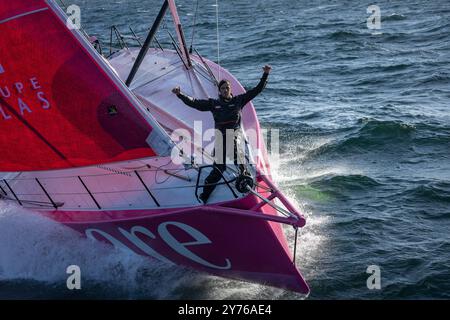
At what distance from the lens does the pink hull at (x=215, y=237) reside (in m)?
7.97

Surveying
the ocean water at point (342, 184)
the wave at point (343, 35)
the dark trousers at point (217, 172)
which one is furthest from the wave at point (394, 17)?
the dark trousers at point (217, 172)

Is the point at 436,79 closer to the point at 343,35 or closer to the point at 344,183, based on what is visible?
the point at 344,183

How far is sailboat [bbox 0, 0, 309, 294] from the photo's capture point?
750 cm

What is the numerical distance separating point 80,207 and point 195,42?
1792 cm

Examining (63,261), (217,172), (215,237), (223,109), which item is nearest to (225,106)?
(223,109)

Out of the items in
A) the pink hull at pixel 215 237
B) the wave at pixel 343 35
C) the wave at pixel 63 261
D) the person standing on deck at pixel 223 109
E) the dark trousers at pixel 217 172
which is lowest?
the wave at pixel 63 261

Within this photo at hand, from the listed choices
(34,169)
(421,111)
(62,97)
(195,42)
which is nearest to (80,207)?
(34,169)

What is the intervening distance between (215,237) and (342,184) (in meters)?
4.35

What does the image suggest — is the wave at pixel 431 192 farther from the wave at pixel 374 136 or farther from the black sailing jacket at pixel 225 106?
the black sailing jacket at pixel 225 106

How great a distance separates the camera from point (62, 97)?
25.0ft

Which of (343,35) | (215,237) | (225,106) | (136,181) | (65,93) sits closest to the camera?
(65,93)

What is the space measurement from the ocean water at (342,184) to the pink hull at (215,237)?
38cm

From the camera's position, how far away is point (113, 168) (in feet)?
31.2
